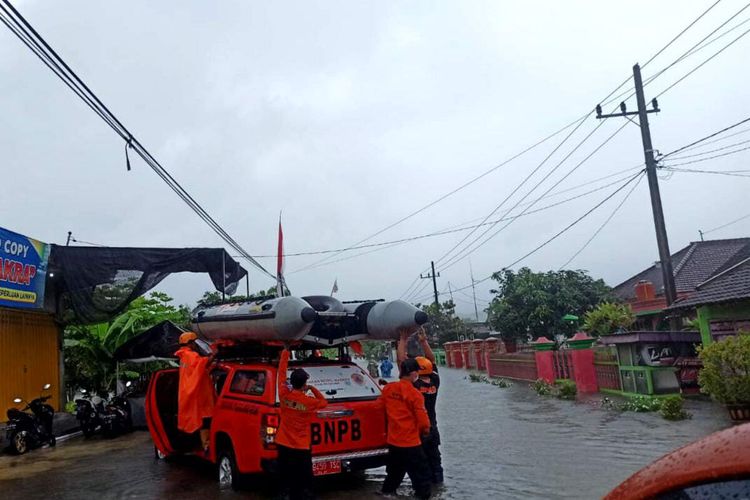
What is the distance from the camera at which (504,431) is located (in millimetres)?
11141

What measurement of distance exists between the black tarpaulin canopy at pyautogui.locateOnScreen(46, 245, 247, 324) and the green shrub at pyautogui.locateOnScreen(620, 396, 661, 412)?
9.23 metres

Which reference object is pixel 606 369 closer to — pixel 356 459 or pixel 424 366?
pixel 424 366

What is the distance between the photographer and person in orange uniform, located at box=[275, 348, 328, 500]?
6.06m

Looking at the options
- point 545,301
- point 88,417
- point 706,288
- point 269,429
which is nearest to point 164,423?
point 269,429

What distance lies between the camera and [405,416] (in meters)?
6.55

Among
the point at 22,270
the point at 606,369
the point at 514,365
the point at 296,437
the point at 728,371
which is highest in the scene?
the point at 22,270

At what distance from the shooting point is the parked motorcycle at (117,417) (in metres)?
13.3

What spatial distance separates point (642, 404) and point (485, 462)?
5.34 meters

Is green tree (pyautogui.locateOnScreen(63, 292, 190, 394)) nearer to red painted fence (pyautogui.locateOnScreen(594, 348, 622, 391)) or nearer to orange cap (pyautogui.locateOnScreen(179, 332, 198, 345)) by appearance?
orange cap (pyautogui.locateOnScreen(179, 332, 198, 345))

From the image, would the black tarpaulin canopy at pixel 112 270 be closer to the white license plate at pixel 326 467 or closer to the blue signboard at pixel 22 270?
the blue signboard at pixel 22 270

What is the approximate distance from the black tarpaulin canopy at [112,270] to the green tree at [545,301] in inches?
596

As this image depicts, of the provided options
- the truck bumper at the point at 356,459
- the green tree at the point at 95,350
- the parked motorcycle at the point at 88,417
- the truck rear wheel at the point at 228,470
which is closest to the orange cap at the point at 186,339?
the truck rear wheel at the point at 228,470

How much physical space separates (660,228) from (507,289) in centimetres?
1140

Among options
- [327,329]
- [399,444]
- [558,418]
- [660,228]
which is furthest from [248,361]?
[660,228]
